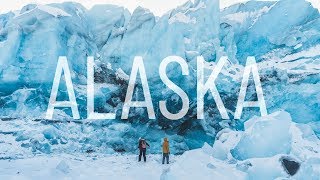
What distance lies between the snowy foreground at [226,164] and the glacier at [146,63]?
22.6 ft

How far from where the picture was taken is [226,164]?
12391 millimetres

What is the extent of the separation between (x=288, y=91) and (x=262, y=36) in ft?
23.5

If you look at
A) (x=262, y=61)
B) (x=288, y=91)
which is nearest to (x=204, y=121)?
(x=288, y=91)

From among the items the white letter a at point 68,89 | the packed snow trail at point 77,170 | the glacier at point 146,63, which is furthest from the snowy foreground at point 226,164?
the white letter a at point 68,89

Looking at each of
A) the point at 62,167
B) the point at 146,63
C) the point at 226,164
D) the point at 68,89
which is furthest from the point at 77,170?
the point at 146,63

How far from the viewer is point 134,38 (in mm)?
28281

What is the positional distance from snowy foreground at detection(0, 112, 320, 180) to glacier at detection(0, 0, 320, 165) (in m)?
6.88

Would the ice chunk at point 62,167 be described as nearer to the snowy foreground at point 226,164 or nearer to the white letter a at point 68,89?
the snowy foreground at point 226,164

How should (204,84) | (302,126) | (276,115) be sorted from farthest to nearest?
1. (204,84)
2. (302,126)
3. (276,115)

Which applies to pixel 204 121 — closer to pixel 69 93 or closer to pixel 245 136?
pixel 69 93

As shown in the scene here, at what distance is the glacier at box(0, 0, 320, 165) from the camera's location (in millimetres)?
22625

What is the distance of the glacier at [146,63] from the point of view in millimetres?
22625

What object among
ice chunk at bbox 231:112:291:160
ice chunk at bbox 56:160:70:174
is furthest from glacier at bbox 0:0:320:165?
ice chunk at bbox 231:112:291:160

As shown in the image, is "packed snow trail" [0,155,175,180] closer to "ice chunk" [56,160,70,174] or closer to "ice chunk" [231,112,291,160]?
"ice chunk" [56,160,70,174]
